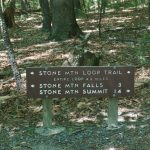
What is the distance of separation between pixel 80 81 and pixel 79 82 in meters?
0.02

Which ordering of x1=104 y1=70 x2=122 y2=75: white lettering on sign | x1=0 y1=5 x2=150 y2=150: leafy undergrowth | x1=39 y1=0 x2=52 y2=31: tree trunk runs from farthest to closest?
x1=39 y1=0 x2=52 y2=31: tree trunk < x1=104 y1=70 x2=122 y2=75: white lettering on sign < x1=0 y1=5 x2=150 y2=150: leafy undergrowth

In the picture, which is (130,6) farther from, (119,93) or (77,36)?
(119,93)

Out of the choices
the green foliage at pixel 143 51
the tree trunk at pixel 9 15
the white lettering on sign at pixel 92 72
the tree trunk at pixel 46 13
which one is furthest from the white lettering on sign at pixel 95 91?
the tree trunk at pixel 9 15

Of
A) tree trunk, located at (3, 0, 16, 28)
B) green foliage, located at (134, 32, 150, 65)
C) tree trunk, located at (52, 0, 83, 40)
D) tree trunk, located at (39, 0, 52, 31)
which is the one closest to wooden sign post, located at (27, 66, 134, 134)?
green foliage, located at (134, 32, 150, 65)

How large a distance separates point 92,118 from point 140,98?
1.32 m

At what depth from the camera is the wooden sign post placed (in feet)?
23.0

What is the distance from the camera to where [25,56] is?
13250 mm

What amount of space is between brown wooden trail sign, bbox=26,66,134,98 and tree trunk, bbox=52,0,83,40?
7.77 metres

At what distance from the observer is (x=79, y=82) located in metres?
7.05

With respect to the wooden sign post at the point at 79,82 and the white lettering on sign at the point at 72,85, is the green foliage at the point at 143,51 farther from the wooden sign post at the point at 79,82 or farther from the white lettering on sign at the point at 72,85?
the white lettering on sign at the point at 72,85

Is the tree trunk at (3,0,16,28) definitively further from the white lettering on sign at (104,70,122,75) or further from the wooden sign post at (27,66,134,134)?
the white lettering on sign at (104,70,122,75)

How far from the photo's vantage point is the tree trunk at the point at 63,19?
14548mm

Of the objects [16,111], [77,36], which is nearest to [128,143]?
[16,111]

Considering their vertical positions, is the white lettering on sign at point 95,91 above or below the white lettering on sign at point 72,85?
below
